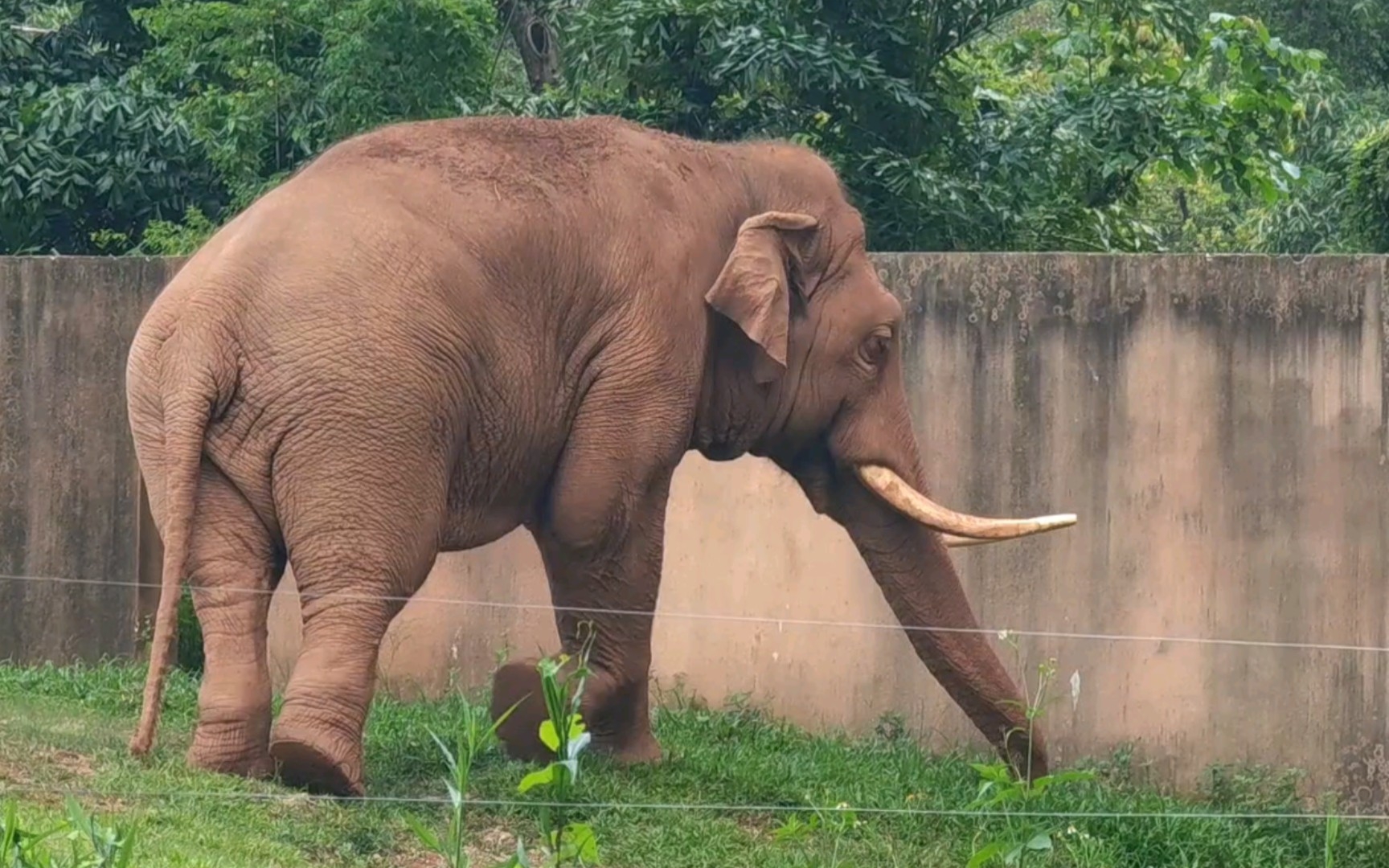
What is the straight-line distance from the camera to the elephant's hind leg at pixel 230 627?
6652 millimetres

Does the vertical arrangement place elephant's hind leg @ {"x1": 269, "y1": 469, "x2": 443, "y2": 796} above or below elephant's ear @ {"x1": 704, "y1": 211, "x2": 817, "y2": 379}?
below

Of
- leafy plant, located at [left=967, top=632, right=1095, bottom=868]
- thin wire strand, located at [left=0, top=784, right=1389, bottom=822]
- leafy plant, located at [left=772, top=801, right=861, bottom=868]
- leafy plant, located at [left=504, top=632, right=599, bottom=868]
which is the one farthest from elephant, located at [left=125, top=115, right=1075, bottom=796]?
leafy plant, located at [left=504, top=632, right=599, bottom=868]

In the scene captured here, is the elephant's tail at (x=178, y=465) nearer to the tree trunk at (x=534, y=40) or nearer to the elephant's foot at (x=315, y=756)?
the elephant's foot at (x=315, y=756)

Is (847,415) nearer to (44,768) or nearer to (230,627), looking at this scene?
(230,627)

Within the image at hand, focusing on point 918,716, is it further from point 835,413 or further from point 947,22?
point 947,22

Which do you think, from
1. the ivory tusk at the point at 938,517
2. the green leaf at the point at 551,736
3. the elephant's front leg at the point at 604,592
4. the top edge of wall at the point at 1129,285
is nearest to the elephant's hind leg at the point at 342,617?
the elephant's front leg at the point at 604,592

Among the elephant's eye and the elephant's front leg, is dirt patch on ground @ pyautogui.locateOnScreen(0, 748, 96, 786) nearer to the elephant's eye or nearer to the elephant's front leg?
the elephant's front leg

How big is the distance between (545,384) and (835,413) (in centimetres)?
133

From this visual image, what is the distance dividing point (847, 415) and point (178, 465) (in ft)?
8.95

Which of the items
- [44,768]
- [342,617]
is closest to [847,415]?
[342,617]

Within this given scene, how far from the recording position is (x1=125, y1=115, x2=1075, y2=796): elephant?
6711 millimetres

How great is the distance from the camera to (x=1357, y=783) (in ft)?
28.0

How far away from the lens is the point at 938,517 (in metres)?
8.05

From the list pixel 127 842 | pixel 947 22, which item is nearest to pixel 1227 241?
pixel 947 22
